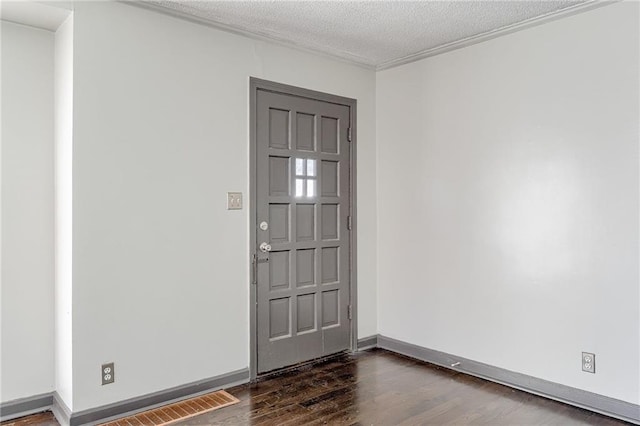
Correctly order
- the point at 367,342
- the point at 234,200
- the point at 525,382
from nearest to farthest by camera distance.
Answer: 1. the point at 525,382
2. the point at 234,200
3. the point at 367,342

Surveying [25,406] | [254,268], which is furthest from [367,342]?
[25,406]

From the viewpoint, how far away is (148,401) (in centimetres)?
291

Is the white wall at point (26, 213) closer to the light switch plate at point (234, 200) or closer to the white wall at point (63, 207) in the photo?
the white wall at point (63, 207)

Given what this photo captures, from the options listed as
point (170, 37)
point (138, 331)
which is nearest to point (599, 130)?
point (170, 37)

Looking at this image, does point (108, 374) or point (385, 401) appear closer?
point (108, 374)

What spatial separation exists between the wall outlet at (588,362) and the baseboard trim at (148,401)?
7.17ft

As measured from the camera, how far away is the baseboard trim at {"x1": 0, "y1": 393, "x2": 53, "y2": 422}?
9.16 feet

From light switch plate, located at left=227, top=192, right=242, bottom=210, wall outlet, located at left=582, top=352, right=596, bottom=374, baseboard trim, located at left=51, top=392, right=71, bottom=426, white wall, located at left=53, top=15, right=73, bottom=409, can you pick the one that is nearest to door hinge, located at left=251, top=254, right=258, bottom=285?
light switch plate, located at left=227, top=192, right=242, bottom=210

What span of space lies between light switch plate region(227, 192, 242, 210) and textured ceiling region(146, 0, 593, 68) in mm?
1135

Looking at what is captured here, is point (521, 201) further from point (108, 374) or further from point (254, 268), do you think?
point (108, 374)

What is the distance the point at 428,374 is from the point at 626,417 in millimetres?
1235

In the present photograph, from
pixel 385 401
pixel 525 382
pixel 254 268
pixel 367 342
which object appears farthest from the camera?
pixel 367 342

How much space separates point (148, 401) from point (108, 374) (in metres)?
0.31

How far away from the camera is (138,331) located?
2895mm
